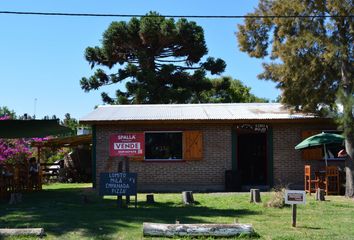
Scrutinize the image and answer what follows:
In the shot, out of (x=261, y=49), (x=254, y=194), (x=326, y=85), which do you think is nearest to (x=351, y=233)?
(x=254, y=194)

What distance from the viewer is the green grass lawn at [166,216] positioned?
9.55m

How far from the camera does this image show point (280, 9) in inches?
642

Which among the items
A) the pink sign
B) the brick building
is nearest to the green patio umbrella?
the brick building

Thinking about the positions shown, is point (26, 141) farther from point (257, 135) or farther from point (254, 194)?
point (254, 194)

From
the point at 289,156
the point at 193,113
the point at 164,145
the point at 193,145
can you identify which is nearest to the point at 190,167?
the point at 193,145

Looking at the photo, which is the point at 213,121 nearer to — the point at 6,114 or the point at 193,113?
the point at 193,113

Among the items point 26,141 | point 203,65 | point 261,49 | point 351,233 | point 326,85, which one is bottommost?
point 351,233

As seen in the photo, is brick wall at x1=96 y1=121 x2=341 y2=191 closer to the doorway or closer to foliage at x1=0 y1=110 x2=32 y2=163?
the doorway

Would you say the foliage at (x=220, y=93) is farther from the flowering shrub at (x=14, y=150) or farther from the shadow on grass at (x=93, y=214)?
the shadow on grass at (x=93, y=214)

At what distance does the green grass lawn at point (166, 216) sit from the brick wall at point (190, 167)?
348 centimetres

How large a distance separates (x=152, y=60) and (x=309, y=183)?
1872cm

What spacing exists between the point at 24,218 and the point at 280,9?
393 inches

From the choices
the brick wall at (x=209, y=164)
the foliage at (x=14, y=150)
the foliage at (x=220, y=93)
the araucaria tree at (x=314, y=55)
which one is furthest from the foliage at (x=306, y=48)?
the foliage at (x=220, y=93)

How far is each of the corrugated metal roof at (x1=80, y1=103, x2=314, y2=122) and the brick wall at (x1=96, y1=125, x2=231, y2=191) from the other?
0.52 meters
